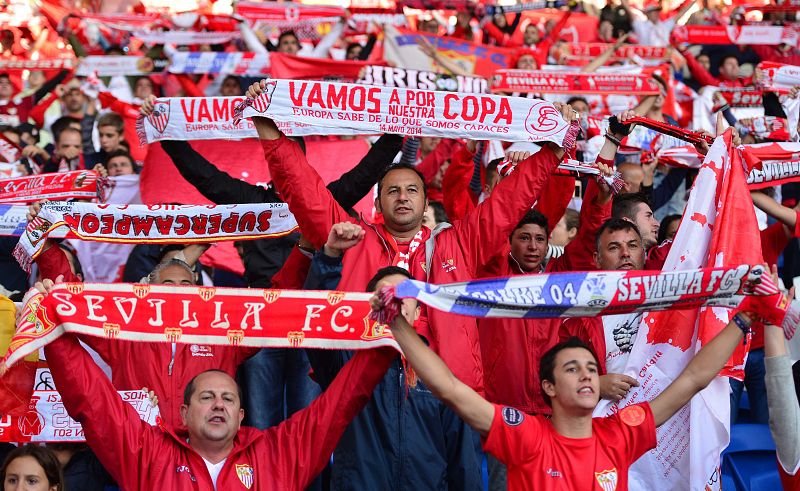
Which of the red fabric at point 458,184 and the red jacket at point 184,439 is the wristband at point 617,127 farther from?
the red jacket at point 184,439

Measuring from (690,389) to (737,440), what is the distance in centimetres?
185

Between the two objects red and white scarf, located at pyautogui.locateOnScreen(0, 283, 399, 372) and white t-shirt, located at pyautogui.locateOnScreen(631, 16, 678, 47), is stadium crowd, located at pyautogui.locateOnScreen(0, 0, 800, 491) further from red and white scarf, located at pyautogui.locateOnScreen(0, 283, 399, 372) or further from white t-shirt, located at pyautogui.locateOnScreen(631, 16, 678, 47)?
white t-shirt, located at pyautogui.locateOnScreen(631, 16, 678, 47)


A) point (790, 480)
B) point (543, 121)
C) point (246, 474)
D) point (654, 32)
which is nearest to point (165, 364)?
point (246, 474)

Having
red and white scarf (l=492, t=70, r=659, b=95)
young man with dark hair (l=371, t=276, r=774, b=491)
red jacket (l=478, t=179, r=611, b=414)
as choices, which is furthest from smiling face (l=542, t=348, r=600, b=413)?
red and white scarf (l=492, t=70, r=659, b=95)

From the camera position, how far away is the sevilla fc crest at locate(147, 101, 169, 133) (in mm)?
6738

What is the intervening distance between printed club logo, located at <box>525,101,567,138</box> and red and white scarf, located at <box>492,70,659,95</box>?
10.9ft

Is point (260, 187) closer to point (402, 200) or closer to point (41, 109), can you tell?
point (402, 200)

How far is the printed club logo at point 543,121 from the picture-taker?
5.88 meters

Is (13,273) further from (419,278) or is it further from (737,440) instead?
(737,440)

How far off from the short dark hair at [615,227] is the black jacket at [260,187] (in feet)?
4.06

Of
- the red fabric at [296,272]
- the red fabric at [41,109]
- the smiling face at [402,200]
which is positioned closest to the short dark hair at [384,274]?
the smiling face at [402,200]

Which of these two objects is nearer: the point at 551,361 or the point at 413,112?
the point at 551,361

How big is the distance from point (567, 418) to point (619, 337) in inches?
50.0

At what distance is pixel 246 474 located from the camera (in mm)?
4965
